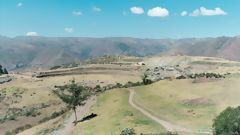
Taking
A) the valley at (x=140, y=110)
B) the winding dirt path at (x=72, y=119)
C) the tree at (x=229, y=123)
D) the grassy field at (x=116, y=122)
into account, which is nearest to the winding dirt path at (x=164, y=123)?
the valley at (x=140, y=110)

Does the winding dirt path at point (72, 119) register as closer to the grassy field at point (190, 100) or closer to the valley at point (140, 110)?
the valley at point (140, 110)

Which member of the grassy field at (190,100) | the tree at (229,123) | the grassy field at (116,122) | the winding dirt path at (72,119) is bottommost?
the winding dirt path at (72,119)

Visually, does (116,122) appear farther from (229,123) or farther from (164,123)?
(229,123)

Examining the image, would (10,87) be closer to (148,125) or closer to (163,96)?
(163,96)

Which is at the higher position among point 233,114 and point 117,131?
point 233,114

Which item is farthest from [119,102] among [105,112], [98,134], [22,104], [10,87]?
[10,87]

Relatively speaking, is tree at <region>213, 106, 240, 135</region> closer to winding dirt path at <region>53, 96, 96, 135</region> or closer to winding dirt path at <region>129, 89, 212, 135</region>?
Result: winding dirt path at <region>129, 89, 212, 135</region>

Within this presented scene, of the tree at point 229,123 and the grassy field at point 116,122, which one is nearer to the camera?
the tree at point 229,123

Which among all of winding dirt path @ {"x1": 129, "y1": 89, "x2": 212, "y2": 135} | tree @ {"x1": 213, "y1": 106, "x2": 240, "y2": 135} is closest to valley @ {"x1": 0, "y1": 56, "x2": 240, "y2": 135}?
winding dirt path @ {"x1": 129, "y1": 89, "x2": 212, "y2": 135}
